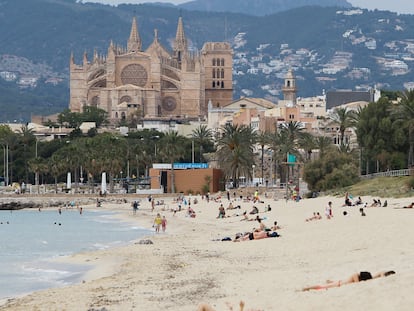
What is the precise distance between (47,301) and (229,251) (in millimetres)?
10738

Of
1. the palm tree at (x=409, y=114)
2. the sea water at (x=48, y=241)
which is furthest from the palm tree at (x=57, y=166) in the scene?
the palm tree at (x=409, y=114)

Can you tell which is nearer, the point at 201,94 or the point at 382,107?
the point at 382,107

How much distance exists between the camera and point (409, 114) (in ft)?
224

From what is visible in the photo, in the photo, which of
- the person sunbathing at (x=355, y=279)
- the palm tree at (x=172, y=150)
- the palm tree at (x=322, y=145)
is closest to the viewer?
the person sunbathing at (x=355, y=279)

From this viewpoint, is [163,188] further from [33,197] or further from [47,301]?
[47,301]

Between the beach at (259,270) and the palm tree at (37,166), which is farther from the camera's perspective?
the palm tree at (37,166)

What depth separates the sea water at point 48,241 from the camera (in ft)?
106

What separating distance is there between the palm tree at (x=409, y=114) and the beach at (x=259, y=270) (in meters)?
22.8

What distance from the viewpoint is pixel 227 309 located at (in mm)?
22078

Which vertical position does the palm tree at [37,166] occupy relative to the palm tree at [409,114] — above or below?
below

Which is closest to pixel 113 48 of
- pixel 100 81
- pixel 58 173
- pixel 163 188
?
pixel 100 81

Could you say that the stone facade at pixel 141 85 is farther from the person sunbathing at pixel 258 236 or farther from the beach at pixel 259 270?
the person sunbathing at pixel 258 236

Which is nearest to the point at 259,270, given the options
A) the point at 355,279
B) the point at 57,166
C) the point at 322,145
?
the point at 355,279

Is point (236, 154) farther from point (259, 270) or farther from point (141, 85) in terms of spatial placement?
point (141, 85)
